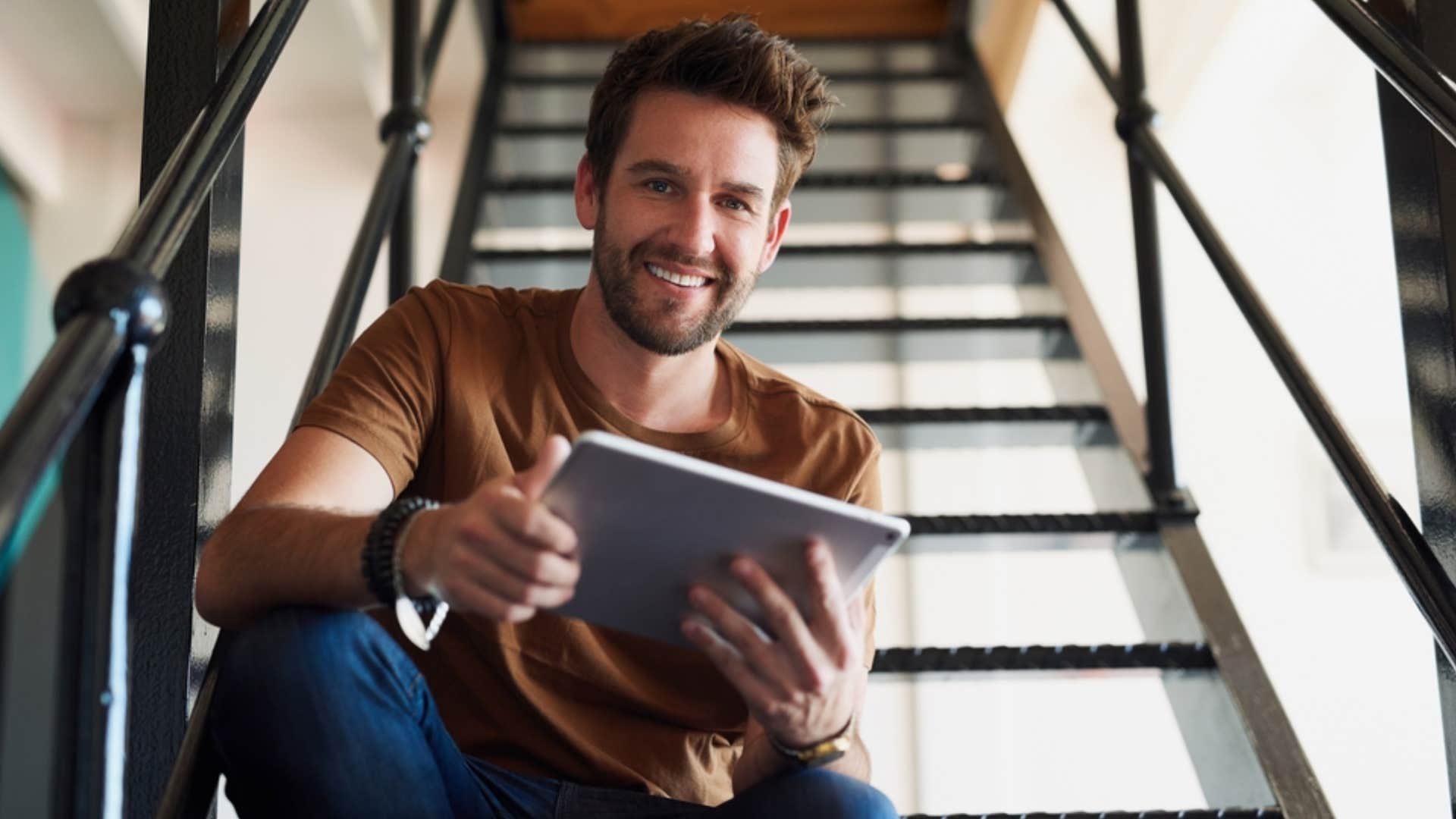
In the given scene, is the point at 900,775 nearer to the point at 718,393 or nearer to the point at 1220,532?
the point at 1220,532

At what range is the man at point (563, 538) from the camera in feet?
3.38

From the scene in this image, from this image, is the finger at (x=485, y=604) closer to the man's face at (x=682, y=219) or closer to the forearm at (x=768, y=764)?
the forearm at (x=768, y=764)

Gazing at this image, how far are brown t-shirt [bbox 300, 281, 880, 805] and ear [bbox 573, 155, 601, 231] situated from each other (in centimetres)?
20

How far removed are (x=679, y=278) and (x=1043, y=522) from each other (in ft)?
2.81

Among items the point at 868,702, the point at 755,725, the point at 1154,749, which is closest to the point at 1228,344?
the point at 868,702

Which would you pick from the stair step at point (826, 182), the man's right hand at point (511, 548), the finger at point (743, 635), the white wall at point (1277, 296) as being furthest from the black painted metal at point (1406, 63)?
the white wall at point (1277, 296)

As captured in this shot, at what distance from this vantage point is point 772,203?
1.58 meters

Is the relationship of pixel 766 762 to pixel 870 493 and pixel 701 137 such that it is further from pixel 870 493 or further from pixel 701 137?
pixel 701 137

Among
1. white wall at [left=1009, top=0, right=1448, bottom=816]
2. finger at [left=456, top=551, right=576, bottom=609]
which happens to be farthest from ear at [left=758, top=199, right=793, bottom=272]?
white wall at [left=1009, top=0, right=1448, bottom=816]

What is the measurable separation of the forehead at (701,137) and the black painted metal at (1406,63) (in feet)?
1.96

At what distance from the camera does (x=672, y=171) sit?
151 centimetres

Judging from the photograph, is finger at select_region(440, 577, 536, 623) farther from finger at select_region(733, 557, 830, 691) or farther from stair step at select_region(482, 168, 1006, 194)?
stair step at select_region(482, 168, 1006, 194)

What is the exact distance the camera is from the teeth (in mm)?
1493

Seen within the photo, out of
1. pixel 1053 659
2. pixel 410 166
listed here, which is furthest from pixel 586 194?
pixel 1053 659
